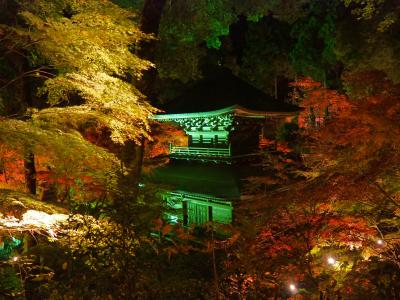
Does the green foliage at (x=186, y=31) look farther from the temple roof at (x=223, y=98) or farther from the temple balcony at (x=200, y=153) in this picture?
the temple balcony at (x=200, y=153)

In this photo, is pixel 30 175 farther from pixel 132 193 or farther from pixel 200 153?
pixel 200 153

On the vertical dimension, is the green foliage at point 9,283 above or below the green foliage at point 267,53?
below

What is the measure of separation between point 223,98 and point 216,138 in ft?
5.30

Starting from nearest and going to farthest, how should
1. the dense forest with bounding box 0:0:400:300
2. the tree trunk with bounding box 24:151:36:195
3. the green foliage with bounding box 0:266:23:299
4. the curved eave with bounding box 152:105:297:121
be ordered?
the dense forest with bounding box 0:0:400:300
the green foliage with bounding box 0:266:23:299
the tree trunk with bounding box 24:151:36:195
the curved eave with bounding box 152:105:297:121

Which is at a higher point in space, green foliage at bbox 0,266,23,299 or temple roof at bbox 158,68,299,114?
temple roof at bbox 158,68,299,114

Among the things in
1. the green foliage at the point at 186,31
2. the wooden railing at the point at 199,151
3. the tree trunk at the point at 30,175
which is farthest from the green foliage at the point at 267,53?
the tree trunk at the point at 30,175

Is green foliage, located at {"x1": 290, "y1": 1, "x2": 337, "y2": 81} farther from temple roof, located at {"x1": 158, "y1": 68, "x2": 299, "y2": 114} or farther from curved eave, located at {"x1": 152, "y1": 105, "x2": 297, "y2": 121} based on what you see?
curved eave, located at {"x1": 152, "y1": 105, "x2": 297, "y2": 121}

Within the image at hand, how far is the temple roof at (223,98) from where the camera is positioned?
528 inches

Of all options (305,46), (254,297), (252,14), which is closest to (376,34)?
(252,14)

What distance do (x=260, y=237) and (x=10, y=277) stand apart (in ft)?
17.5

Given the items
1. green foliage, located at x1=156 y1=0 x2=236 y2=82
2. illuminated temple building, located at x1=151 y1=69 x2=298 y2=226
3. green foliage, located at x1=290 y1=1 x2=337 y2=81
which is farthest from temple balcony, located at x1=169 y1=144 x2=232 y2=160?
green foliage, located at x1=290 y1=1 x2=337 y2=81

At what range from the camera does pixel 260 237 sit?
29.0ft

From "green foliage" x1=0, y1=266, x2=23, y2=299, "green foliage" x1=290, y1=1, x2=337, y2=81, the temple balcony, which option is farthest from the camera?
"green foliage" x1=290, y1=1, x2=337, y2=81

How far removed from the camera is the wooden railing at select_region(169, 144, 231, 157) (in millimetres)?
14007
